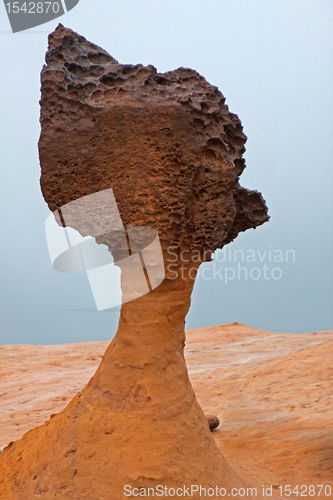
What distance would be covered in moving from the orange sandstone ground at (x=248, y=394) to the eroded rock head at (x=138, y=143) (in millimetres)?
2157

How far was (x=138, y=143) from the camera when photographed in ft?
9.00

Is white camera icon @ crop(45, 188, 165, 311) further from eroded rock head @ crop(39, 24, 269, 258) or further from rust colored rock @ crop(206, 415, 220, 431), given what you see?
rust colored rock @ crop(206, 415, 220, 431)

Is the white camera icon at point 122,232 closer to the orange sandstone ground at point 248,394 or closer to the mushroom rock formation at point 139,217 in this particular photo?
the mushroom rock formation at point 139,217

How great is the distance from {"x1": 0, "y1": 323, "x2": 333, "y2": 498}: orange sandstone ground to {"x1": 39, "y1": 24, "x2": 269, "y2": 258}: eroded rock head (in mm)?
2157

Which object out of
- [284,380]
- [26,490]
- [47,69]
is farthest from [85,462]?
[284,380]

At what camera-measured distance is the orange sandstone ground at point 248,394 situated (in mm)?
3797

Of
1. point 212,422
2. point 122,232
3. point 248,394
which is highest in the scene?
Answer: point 122,232

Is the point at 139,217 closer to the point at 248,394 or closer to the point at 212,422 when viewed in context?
the point at 212,422

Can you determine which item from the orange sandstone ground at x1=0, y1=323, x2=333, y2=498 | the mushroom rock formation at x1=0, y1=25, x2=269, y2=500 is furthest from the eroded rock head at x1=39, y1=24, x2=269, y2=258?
the orange sandstone ground at x1=0, y1=323, x2=333, y2=498

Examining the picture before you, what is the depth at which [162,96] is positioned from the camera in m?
2.79

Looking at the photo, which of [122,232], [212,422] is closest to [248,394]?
[212,422]

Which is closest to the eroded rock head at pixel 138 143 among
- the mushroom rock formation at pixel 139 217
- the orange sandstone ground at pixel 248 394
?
the mushroom rock formation at pixel 139 217

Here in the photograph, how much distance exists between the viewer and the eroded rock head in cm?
274

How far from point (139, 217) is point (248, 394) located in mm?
4323
